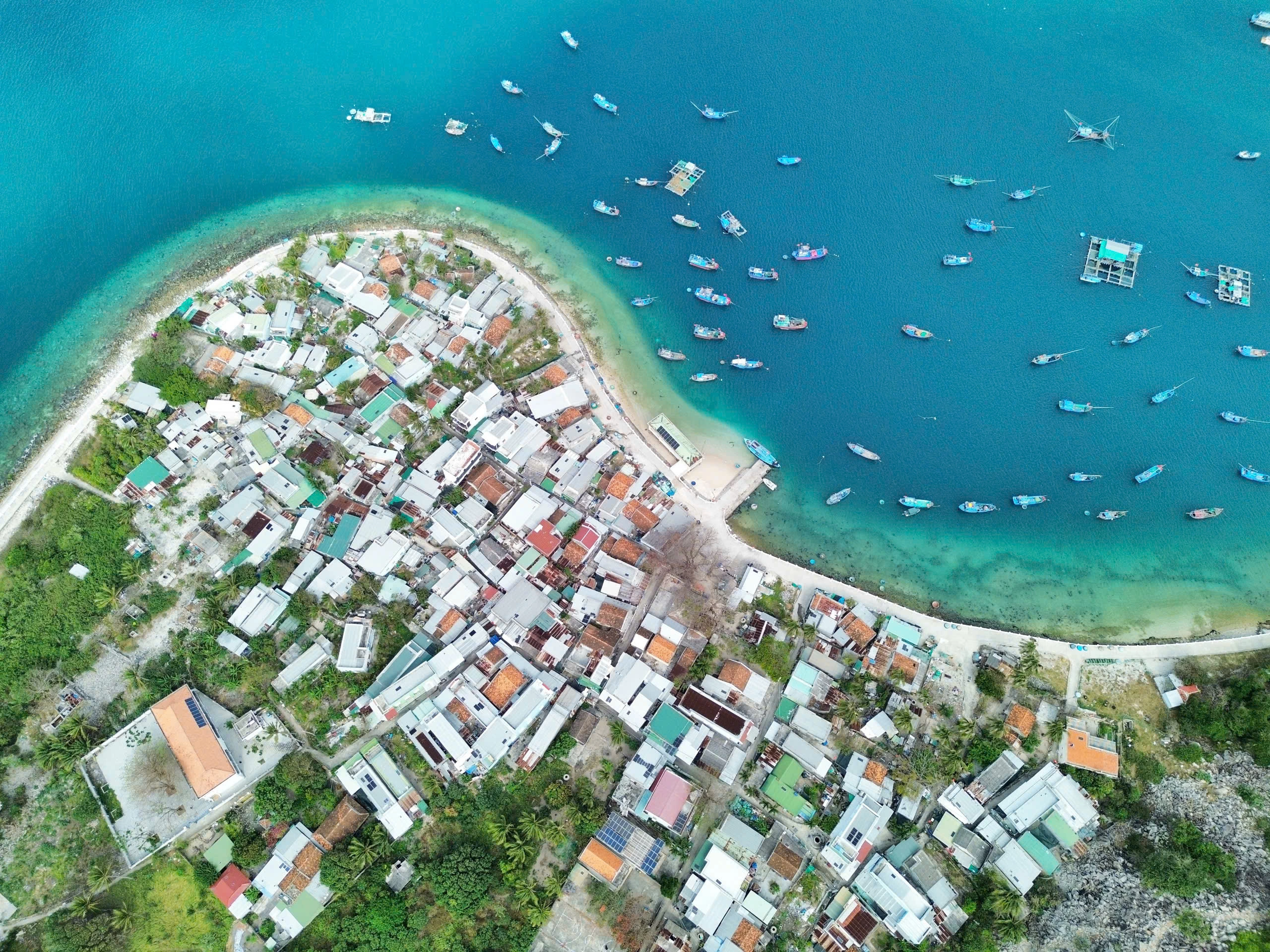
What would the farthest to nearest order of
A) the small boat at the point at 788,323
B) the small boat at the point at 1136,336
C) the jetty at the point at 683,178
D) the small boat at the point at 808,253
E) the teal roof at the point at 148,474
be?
the jetty at the point at 683,178, the small boat at the point at 808,253, the small boat at the point at 788,323, the small boat at the point at 1136,336, the teal roof at the point at 148,474

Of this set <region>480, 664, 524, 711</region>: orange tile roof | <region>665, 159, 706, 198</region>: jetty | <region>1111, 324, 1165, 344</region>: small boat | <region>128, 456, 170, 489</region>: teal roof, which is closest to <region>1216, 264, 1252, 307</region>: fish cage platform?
<region>1111, 324, 1165, 344</region>: small boat

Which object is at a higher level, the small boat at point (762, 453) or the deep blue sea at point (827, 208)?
the deep blue sea at point (827, 208)

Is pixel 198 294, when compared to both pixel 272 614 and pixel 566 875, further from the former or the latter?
pixel 566 875

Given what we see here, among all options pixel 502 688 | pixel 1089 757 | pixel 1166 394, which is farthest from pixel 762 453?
pixel 1166 394

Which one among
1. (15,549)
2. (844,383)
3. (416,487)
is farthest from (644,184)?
(15,549)

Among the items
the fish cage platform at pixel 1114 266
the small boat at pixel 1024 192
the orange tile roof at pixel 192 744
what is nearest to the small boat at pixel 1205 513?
the fish cage platform at pixel 1114 266

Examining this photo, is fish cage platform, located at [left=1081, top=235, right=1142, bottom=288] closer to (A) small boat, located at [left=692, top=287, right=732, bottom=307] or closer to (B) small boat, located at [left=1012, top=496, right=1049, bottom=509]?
(B) small boat, located at [left=1012, top=496, right=1049, bottom=509]

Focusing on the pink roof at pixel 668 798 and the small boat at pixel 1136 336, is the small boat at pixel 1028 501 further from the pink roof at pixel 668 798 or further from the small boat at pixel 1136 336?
the pink roof at pixel 668 798
